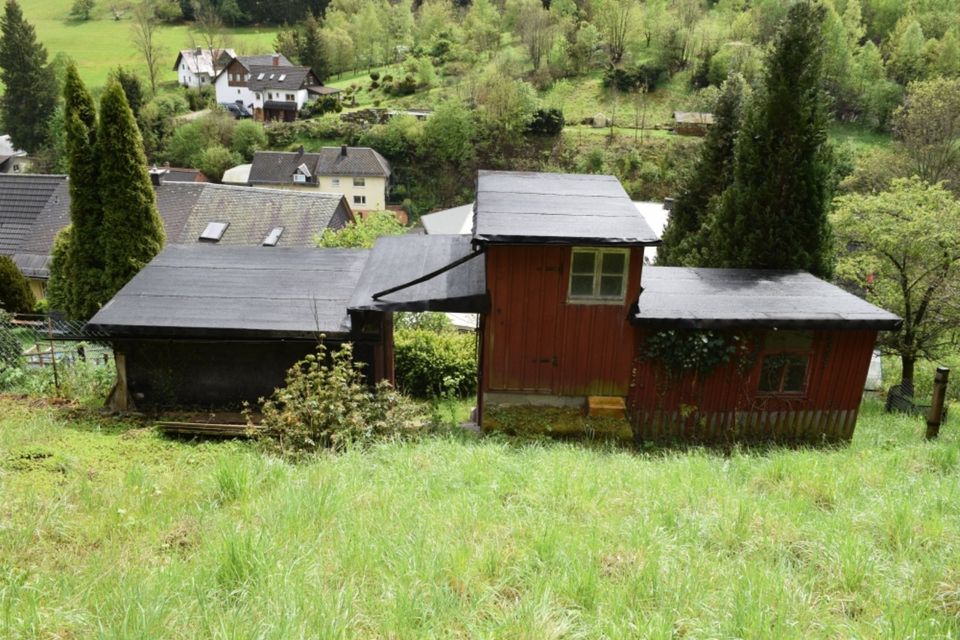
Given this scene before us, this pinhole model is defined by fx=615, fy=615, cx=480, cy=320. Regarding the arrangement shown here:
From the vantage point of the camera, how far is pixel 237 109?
6569 centimetres

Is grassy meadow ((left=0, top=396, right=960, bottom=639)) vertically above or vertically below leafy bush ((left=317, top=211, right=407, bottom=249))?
above

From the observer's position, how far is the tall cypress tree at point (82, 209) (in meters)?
16.7

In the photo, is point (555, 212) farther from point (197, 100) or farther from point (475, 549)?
point (197, 100)

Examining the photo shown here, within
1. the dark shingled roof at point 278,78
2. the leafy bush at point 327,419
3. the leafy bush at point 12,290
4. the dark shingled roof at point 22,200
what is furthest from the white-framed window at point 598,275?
the dark shingled roof at point 278,78

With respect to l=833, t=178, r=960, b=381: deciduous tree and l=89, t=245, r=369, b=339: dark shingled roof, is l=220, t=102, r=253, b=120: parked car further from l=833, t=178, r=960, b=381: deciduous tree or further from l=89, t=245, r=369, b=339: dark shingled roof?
l=833, t=178, r=960, b=381: deciduous tree

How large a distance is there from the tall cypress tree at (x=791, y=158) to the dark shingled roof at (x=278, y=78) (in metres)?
57.6

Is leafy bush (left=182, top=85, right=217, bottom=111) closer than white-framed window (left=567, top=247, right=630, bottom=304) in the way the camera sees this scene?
No

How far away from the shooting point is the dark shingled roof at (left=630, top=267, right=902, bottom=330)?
370 inches

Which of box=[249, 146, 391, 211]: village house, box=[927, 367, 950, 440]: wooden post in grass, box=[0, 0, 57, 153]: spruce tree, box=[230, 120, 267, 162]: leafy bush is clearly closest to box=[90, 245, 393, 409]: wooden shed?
box=[927, 367, 950, 440]: wooden post in grass

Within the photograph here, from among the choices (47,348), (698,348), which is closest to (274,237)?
(47,348)

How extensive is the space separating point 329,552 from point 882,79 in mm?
62278

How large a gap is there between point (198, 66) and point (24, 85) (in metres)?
21.7

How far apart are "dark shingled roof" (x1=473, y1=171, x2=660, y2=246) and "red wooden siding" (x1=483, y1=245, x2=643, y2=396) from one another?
37 cm

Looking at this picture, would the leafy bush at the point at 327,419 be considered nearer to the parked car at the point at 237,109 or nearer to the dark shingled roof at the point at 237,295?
the dark shingled roof at the point at 237,295
